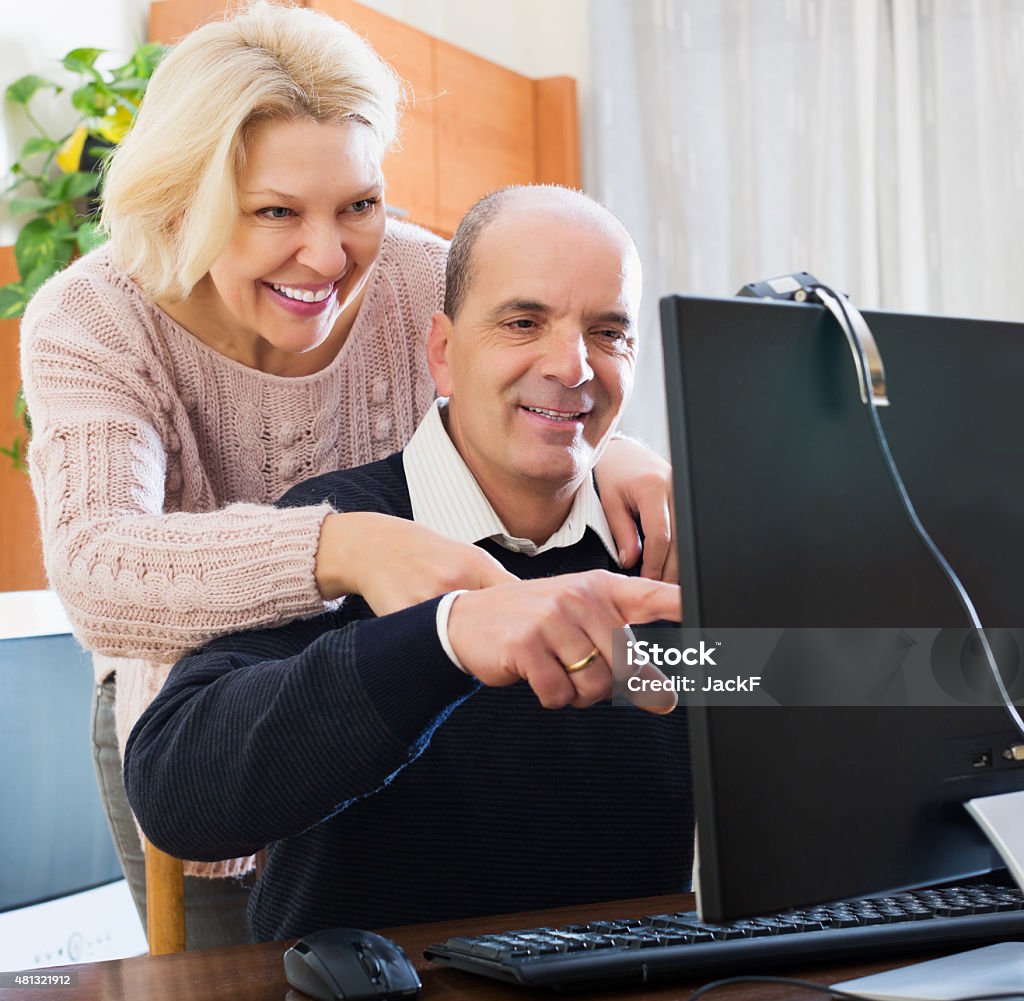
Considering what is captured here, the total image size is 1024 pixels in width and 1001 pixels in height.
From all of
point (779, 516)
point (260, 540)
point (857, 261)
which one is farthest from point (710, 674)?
point (857, 261)

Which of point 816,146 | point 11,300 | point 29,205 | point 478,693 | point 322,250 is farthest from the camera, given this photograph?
point 816,146

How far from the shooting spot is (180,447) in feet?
4.93

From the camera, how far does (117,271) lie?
60.0 inches

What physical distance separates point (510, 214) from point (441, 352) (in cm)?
16

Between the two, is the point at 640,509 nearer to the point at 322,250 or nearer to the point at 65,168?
the point at 322,250

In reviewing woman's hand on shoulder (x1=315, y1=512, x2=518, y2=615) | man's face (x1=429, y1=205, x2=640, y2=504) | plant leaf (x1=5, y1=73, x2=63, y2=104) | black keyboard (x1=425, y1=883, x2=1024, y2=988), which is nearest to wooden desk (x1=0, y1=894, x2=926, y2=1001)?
black keyboard (x1=425, y1=883, x2=1024, y2=988)

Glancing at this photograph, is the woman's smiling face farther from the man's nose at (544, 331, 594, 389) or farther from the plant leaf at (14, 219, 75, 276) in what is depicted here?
the plant leaf at (14, 219, 75, 276)

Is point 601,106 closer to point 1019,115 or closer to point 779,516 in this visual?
point 1019,115

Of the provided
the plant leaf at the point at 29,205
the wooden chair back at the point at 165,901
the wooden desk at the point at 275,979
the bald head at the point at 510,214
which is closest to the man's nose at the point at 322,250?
the bald head at the point at 510,214

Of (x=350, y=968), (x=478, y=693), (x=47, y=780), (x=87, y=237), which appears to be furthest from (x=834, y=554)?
(x=87, y=237)

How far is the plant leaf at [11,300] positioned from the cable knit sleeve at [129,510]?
1083 millimetres

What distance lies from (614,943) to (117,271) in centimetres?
103

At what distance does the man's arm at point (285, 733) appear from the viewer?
839 mm

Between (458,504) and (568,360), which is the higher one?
(568,360)
